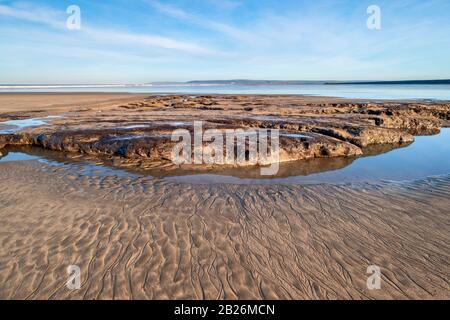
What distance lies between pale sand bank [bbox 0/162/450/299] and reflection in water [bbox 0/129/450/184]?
0.89 metres

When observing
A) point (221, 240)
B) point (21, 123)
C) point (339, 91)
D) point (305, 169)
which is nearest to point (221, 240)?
point (221, 240)

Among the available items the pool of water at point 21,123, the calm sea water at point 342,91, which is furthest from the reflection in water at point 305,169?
the calm sea water at point 342,91

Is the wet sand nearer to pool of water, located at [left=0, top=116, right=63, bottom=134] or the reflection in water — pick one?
the reflection in water

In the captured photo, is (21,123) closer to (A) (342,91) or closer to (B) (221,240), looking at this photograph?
(B) (221,240)

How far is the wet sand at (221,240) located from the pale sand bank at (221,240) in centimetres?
2

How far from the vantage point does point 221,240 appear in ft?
16.7

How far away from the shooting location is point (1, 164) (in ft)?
31.0

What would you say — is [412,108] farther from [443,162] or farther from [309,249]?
[309,249]

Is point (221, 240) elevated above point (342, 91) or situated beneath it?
situated beneath

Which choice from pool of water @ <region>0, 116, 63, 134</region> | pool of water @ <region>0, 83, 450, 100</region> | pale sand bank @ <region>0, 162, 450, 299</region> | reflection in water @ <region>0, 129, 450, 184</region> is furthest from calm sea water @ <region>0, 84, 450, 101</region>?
pool of water @ <region>0, 116, 63, 134</region>
